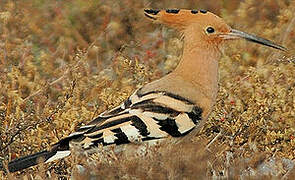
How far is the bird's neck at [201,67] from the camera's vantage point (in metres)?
3.71

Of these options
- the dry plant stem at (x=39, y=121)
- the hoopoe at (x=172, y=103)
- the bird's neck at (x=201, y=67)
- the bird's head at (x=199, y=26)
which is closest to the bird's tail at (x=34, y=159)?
the hoopoe at (x=172, y=103)

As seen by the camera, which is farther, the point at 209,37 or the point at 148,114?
the point at 209,37

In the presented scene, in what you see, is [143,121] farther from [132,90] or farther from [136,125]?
[132,90]

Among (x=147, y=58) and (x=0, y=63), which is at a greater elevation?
(x=0, y=63)

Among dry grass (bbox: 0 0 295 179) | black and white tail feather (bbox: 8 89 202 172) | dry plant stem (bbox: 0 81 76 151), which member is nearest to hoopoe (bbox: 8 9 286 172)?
black and white tail feather (bbox: 8 89 202 172)

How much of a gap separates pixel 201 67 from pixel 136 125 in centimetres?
53

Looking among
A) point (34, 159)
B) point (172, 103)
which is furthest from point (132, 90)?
point (34, 159)

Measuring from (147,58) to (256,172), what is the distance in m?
2.81

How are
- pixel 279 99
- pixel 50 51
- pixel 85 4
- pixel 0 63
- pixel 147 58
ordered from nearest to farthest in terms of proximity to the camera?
pixel 279 99
pixel 0 63
pixel 147 58
pixel 50 51
pixel 85 4

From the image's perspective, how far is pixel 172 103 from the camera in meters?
3.57

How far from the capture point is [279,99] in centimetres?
420

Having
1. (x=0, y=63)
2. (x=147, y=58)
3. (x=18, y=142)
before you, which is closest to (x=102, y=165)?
(x=18, y=142)

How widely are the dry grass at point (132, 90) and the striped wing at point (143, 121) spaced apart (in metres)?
0.14

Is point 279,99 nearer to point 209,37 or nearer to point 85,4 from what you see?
point 209,37
